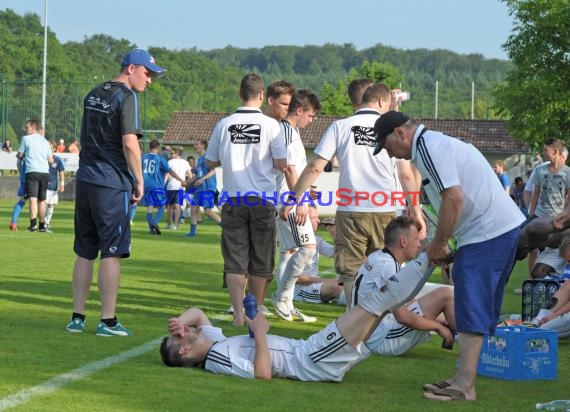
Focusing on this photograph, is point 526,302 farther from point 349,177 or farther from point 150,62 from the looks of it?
point 150,62

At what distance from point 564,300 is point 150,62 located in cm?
407

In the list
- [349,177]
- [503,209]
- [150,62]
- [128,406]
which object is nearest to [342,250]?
[349,177]

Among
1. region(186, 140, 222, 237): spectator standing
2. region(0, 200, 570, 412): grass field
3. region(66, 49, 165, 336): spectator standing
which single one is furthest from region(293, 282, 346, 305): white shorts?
region(186, 140, 222, 237): spectator standing

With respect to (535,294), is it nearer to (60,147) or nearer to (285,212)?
(285,212)

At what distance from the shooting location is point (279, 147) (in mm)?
9875

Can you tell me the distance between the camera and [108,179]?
A: 886 centimetres

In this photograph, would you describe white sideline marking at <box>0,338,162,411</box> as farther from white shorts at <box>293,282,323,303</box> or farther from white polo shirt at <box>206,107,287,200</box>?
white shorts at <box>293,282,323,303</box>

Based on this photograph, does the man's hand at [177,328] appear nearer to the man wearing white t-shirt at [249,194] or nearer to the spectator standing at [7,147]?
the man wearing white t-shirt at [249,194]

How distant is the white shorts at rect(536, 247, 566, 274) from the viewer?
11523mm

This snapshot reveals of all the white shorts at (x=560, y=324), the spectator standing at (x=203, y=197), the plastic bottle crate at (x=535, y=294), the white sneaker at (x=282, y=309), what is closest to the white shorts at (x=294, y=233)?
the white sneaker at (x=282, y=309)

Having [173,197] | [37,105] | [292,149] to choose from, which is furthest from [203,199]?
[37,105]

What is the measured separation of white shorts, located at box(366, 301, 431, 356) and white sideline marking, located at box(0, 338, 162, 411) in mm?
1719

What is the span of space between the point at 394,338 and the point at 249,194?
1.99m

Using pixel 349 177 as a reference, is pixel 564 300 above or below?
below
